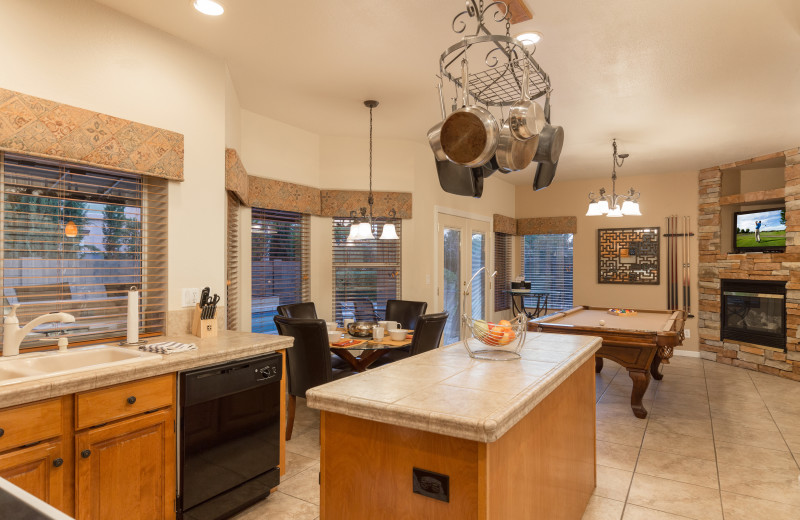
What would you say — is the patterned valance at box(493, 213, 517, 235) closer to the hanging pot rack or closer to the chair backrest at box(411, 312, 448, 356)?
the hanging pot rack

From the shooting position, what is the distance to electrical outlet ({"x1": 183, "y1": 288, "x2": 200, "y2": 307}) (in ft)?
9.32

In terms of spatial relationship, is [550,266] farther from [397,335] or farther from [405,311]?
[397,335]

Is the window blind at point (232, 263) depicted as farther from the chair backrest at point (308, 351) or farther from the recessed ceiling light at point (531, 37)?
the recessed ceiling light at point (531, 37)

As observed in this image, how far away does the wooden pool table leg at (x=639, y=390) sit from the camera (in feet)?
13.5

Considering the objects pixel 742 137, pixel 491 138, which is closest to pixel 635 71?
pixel 491 138

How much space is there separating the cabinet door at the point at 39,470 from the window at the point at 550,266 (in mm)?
7016

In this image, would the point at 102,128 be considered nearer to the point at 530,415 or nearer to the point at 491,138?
the point at 491,138

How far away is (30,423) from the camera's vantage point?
171 cm

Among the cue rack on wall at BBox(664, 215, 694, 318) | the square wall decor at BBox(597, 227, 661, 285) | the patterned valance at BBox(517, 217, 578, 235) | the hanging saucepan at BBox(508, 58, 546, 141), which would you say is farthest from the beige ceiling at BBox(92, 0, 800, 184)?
the patterned valance at BBox(517, 217, 578, 235)

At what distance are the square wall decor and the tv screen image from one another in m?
1.00

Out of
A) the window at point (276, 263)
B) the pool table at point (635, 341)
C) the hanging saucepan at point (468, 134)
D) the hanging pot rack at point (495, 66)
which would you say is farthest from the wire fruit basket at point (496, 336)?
the window at point (276, 263)

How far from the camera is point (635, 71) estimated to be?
3.32 m

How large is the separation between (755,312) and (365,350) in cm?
535

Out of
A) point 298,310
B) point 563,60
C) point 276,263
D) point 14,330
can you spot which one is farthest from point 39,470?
point 563,60
